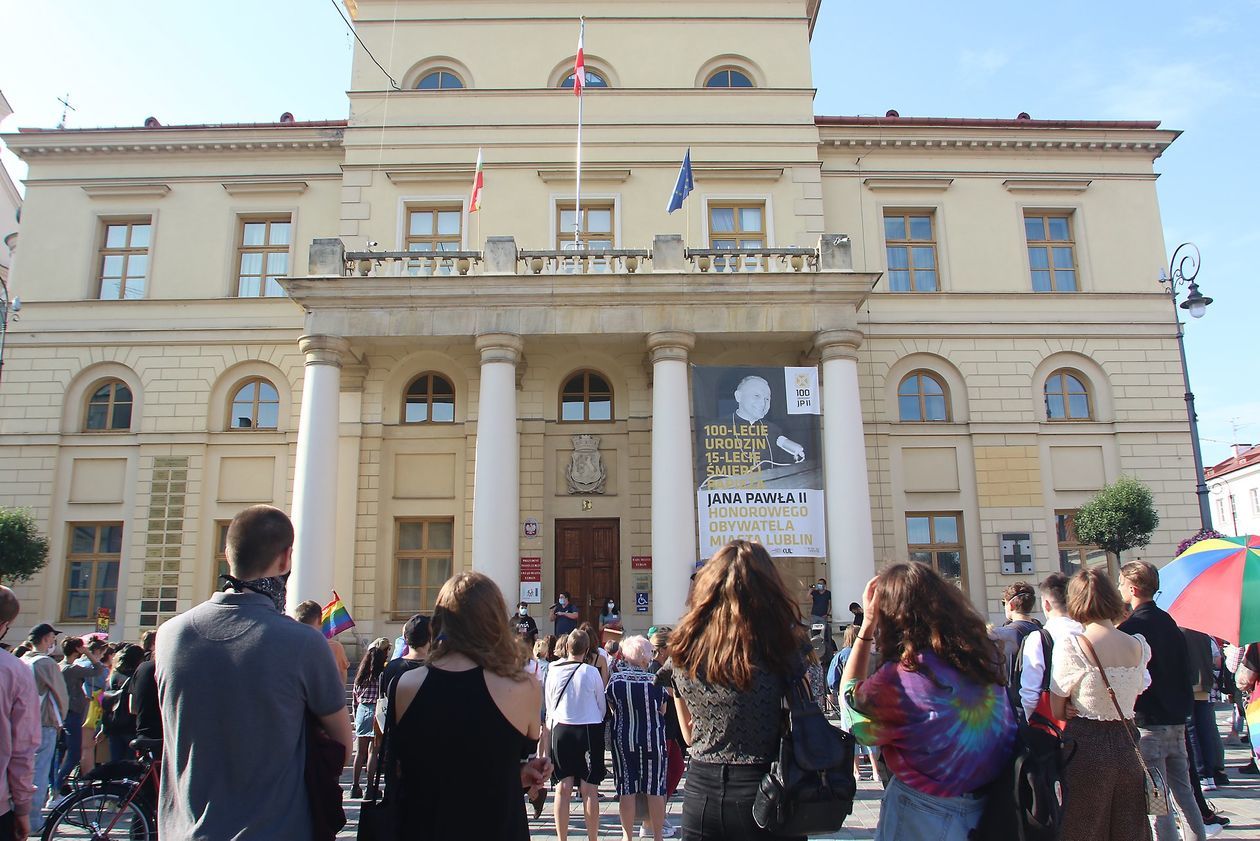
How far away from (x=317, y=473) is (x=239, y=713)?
15718 millimetres

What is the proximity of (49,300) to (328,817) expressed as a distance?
2364cm

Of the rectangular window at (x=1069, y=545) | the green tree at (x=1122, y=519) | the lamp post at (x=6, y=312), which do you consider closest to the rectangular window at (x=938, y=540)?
the rectangular window at (x=1069, y=545)

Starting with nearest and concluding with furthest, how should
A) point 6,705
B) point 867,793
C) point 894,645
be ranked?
Result: point 894,645
point 6,705
point 867,793

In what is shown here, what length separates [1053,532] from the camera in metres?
21.2

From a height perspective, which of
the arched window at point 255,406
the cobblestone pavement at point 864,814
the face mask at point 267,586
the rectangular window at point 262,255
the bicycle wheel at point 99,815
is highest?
the rectangular window at point 262,255

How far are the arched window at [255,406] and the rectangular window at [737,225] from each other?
1138cm

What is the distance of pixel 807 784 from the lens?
11.0ft

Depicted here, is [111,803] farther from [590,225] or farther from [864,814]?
[590,225]

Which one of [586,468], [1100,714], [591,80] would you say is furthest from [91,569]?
[1100,714]

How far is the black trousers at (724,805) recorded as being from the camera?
354cm

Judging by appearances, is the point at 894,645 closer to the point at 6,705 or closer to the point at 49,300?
the point at 6,705

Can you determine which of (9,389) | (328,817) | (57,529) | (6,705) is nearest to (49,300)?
(9,389)

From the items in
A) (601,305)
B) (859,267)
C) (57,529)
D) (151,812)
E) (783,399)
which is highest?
(859,267)

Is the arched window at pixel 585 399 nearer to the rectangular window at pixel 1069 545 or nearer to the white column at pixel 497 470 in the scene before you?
the white column at pixel 497 470
